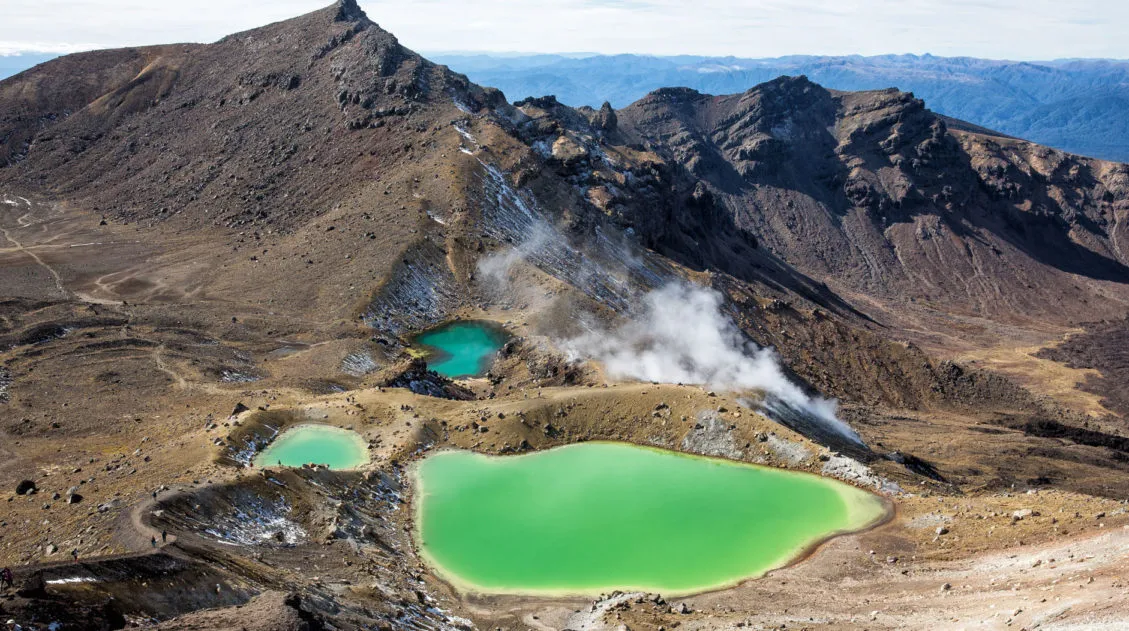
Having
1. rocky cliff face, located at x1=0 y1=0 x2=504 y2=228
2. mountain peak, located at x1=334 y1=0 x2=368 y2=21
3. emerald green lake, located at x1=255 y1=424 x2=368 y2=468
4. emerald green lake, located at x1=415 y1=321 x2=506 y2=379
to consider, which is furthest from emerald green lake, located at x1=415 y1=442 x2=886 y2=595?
mountain peak, located at x1=334 y1=0 x2=368 y2=21

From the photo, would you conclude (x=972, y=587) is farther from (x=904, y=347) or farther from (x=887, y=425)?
(x=904, y=347)

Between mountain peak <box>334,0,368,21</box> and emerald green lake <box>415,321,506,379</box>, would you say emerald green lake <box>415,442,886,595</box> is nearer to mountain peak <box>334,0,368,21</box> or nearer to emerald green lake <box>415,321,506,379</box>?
emerald green lake <box>415,321,506,379</box>

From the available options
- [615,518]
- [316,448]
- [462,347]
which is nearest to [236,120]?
[462,347]

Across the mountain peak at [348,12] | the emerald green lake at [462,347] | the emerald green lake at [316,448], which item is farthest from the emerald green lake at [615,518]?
the mountain peak at [348,12]

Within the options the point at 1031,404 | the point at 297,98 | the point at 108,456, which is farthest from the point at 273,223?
the point at 1031,404

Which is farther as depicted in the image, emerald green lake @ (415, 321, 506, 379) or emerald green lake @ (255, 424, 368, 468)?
emerald green lake @ (415, 321, 506, 379)

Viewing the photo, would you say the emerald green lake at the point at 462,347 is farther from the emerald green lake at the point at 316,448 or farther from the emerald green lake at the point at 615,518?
the emerald green lake at the point at 615,518
